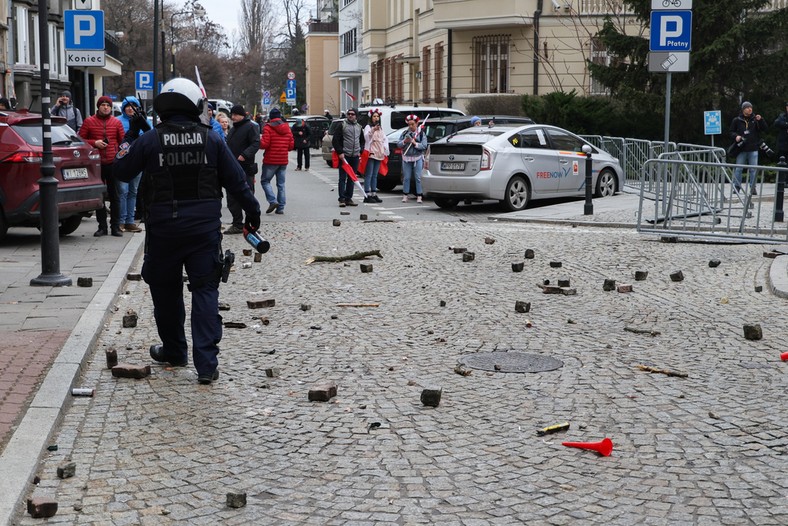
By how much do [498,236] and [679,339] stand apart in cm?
785

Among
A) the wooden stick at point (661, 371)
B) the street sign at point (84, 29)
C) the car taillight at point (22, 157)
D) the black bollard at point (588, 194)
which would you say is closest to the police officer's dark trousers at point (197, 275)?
the wooden stick at point (661, 371)

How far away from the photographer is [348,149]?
71.7 feet

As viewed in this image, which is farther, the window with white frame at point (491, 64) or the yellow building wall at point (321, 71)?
the yellow building wall at point (321, 71)

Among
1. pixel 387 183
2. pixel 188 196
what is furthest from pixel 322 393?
pixel 387 183

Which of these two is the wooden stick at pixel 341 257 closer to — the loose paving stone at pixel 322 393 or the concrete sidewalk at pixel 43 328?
the concrete sidewalk at pixel 43 328

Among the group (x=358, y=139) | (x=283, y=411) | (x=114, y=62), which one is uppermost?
(x=114, y=62)

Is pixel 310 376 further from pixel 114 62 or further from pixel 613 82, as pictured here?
pixel 114 62

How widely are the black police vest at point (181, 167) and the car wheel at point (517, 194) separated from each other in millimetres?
13287

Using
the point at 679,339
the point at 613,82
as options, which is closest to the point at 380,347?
the point at 679,339

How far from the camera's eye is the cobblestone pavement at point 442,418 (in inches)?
190

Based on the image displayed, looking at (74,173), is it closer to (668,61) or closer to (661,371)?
(668,61)

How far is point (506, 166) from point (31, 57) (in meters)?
38.1

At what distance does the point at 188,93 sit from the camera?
698 centimetres

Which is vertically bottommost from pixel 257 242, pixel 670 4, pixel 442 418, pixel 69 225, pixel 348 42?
pixel 442 418
